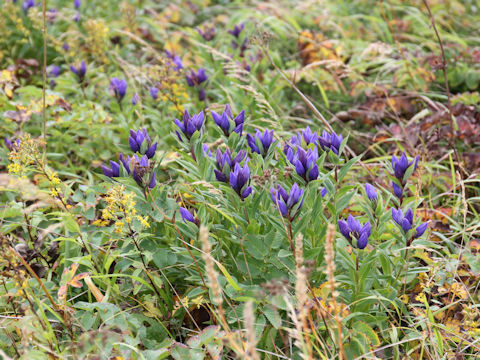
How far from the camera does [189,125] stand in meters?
2.10

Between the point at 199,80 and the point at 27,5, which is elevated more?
the point at 27,5

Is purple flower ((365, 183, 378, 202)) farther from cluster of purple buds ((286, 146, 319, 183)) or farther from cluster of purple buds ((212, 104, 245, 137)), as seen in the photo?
cluster of purple buds ((212, 104, 245, 137))

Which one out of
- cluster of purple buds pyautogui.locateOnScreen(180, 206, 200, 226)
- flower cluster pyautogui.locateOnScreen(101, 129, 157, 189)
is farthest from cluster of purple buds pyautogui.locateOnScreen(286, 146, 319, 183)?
flower cluster pyautogui.locateOnScreen(101, 129, 157, 189)

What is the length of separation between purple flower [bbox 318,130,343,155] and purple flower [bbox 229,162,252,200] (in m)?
0.41

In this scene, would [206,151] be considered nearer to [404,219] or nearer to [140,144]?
[140,144]

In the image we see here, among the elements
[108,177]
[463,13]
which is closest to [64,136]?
[108,177]

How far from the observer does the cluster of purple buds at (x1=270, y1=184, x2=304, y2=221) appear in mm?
1795

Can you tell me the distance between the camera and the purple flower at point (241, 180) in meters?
1.86

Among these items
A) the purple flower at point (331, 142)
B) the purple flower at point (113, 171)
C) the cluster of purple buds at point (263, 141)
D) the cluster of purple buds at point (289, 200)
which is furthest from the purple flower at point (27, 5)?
the cluster of purple buds at point (289, 200)

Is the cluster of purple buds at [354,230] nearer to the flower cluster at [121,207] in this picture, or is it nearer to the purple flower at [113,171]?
the flower cluster at [121,207]

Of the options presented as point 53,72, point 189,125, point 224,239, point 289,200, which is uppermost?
point 189,125

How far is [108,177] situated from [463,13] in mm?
4122

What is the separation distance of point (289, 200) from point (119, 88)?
1.82 m

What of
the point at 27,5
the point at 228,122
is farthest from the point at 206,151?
the point at 27,5
